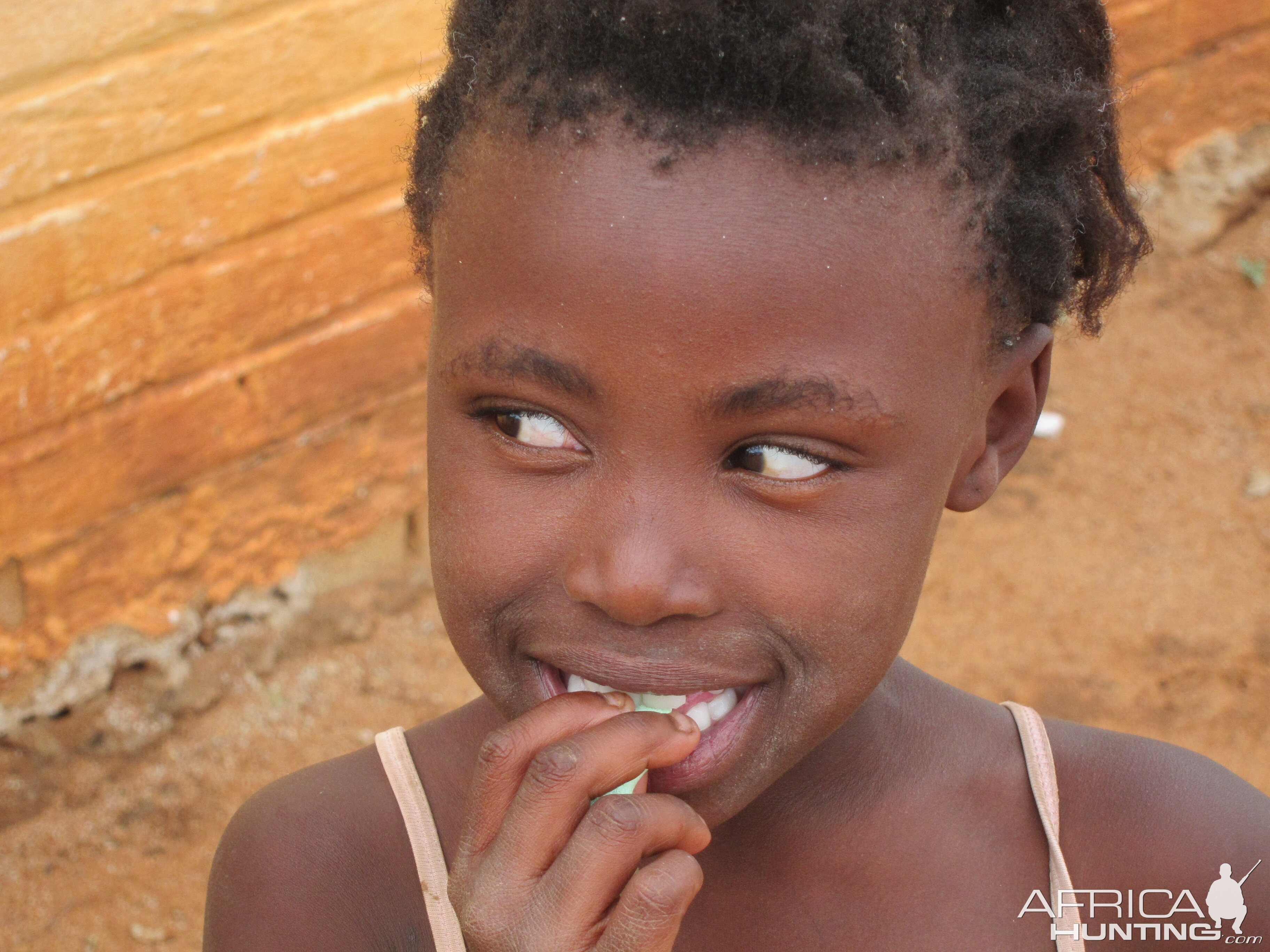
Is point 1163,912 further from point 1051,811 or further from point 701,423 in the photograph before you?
point 701,423

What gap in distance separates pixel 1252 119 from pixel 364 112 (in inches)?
154

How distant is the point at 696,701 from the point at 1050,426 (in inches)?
139

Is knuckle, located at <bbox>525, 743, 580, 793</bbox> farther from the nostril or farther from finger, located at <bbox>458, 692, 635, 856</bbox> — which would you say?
the nostril

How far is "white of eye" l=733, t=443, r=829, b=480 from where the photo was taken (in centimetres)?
143

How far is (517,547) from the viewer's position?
1474 mm

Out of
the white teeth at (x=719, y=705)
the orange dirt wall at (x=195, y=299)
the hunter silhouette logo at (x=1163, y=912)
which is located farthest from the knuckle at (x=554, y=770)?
the orange dirt wall at (x=195, y=299)

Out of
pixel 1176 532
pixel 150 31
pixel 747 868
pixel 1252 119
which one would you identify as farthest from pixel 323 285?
pixel 1252 119

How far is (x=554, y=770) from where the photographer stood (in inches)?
52.9

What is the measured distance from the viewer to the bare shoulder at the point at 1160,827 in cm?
191

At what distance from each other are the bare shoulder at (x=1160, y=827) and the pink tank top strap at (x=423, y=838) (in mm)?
864

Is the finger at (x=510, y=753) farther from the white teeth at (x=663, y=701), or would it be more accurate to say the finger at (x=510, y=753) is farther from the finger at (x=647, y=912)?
the finger at (x=647, y=912)

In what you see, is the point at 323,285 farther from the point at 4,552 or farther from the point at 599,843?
the point at 599,843

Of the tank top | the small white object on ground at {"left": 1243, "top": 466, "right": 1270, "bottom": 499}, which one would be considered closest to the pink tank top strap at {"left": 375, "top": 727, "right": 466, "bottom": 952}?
the tank top

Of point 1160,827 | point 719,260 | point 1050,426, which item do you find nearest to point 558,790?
point 719,260
